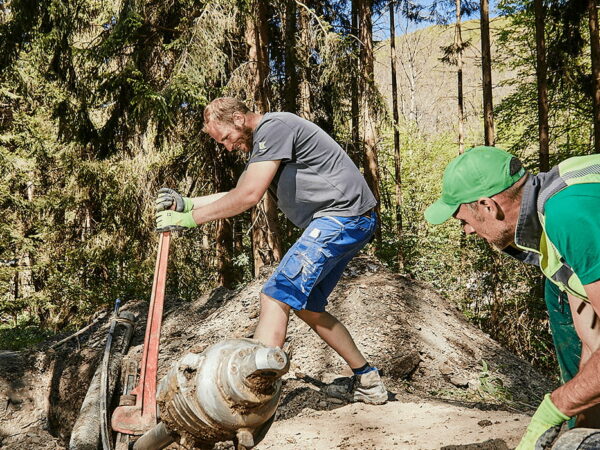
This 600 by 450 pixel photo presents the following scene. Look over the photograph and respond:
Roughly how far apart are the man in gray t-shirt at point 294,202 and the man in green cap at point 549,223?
0.95m

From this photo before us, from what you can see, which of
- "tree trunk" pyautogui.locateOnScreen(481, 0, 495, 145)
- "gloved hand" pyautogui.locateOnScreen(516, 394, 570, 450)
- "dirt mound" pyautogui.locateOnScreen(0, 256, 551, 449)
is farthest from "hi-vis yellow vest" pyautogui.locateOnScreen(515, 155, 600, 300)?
"tree trunk" pyautogui.locateOnScreen(481, 0, 495, 145)

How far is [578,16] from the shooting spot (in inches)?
467

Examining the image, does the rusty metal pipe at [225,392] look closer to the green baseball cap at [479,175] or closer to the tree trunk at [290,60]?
the green baseball cap at [479,175]

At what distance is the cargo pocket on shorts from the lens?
9.55 feet

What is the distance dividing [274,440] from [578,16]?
12.2 m

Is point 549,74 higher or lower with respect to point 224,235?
higher

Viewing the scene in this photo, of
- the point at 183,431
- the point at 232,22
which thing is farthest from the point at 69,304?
the point at 183,431

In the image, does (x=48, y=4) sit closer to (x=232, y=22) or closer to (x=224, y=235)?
(x=232, y=22)

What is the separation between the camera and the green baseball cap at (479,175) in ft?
6.44

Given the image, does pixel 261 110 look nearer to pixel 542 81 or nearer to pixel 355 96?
pixel 355 96

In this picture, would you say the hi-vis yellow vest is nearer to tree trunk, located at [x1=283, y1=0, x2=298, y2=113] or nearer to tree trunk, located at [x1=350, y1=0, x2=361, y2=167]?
tree trunk, located at [x1=350, y1=0, x2=361, y2=167]

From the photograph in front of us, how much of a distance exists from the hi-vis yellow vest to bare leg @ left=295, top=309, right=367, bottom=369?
5.68ft

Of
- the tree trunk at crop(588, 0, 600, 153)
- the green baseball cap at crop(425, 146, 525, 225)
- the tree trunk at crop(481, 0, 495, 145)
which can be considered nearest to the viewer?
the green baseball cap at crop(425, 146, 525, 225)

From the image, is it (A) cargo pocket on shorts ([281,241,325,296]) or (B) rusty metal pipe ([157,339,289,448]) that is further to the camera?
(A) cargo pocket on shorts ([281,241,325,296])
